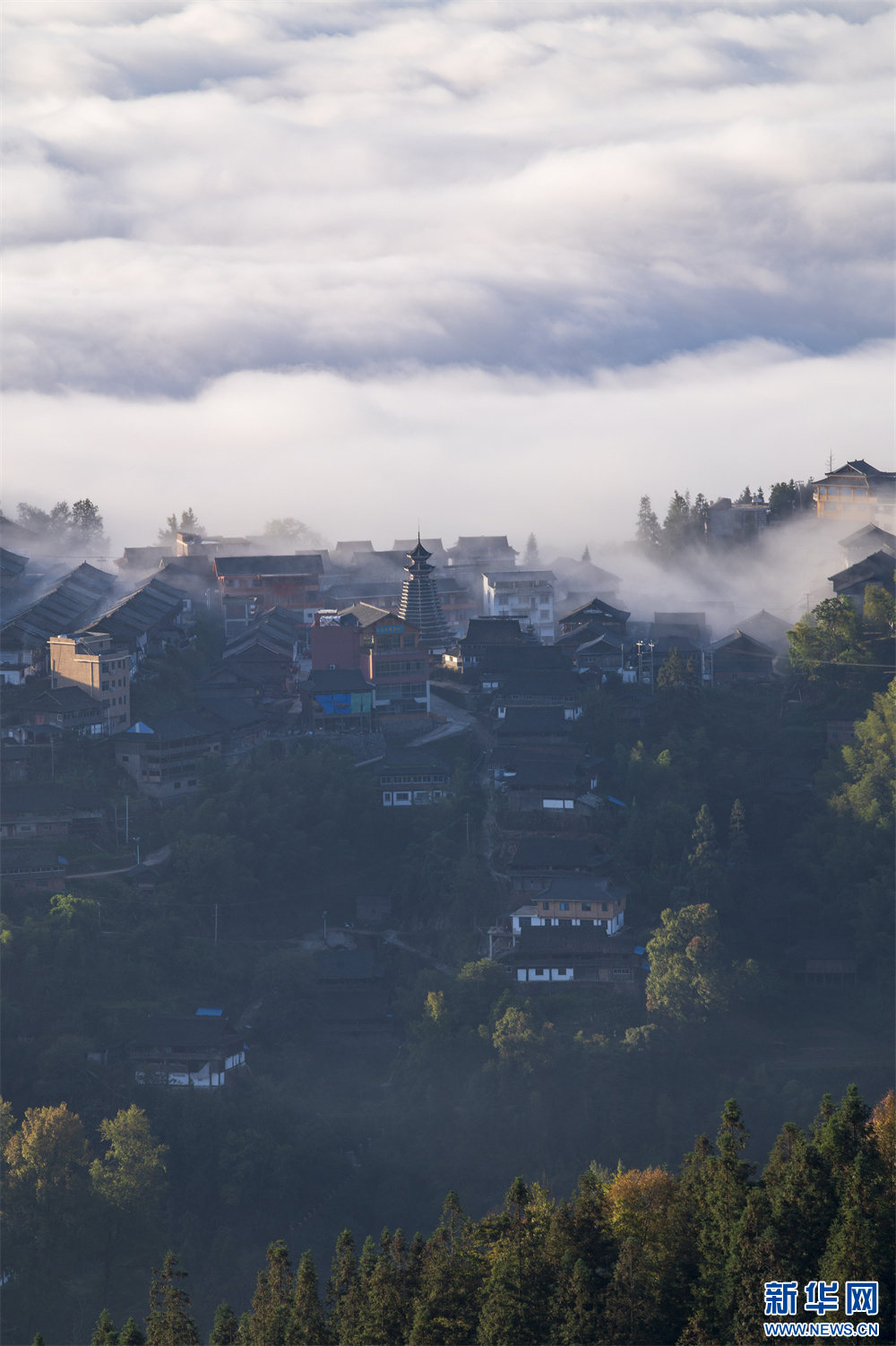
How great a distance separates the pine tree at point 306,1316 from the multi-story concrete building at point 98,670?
1990cm

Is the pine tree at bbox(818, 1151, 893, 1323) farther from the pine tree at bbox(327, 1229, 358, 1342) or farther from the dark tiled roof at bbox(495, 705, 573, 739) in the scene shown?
the dark tiled roof at bbox(495, 705, 573, 739)

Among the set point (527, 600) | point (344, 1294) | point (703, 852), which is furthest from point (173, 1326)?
point (527, 600)

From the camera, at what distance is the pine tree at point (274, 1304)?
55.5ft

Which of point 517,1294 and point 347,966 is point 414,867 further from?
point 517,1294

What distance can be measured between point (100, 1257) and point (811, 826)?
19476 mm

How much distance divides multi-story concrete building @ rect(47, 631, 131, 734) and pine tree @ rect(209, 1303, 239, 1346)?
1946 cm

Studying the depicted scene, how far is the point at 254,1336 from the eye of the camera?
16984 millimetres

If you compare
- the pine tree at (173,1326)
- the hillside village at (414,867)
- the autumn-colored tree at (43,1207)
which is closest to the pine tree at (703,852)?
the hillside village at (414,867)

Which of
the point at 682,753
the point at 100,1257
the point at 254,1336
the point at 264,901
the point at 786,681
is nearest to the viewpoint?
the point at 254,1336

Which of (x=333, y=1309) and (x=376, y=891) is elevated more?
(x=376, y=891)

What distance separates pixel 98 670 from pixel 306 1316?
21111mm

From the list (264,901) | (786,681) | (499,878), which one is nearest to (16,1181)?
(264,901)

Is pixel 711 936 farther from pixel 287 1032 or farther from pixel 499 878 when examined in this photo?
pixel 287 1032

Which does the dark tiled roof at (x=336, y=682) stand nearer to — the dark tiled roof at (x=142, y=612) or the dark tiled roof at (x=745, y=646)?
the dark tiled roof at (x=142, y=612)
